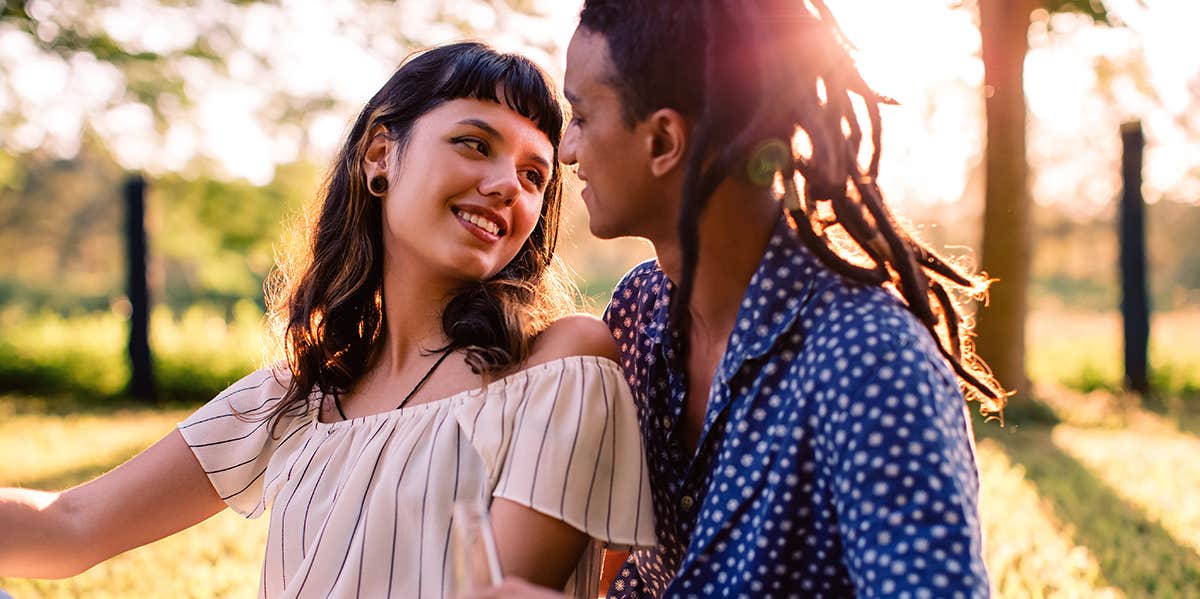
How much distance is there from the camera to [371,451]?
6.48 ft

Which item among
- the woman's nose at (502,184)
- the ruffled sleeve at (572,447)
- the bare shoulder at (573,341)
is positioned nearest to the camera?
the ruffled sleeve at (572,447)

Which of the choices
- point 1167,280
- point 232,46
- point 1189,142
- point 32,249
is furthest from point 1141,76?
point 32,249

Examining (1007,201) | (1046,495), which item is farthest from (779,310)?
(1007,201)

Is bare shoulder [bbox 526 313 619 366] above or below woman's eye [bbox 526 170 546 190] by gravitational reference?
below

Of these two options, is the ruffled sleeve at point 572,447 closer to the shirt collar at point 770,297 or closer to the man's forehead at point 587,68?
the shirt collar at point 770,297

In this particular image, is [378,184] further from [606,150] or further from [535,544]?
[535,544]

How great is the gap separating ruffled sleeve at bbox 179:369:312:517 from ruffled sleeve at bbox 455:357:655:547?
53 cm

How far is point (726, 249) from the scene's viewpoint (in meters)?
1.74

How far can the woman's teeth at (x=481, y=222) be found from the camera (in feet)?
6.90

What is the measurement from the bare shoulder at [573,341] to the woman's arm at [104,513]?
808mm

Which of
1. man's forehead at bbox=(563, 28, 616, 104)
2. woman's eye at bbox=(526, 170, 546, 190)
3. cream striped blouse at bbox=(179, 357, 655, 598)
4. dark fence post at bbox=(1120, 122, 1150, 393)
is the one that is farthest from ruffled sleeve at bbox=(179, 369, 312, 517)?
dark fence post at bbox=(1120, 122, 1150, 393)

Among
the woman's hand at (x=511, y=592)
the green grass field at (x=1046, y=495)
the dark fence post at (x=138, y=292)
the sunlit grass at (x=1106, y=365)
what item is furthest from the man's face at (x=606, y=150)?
the dark fence post at (x=138, y=292)

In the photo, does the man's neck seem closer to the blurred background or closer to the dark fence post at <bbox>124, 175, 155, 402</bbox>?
the blurred background

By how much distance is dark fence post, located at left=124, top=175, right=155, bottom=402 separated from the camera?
10305 millimetres
